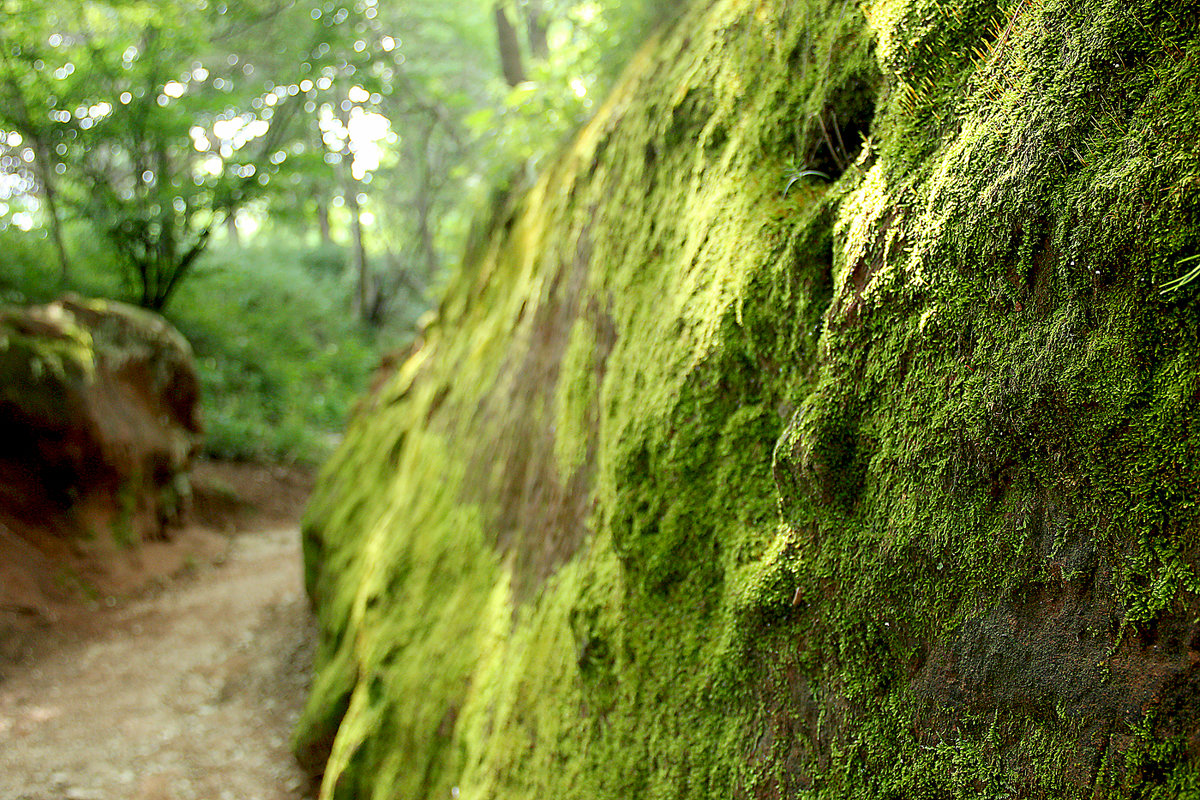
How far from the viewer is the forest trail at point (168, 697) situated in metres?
5.31

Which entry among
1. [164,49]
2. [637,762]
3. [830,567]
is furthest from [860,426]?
[164,49]

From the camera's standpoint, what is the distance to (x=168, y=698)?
21.3ft

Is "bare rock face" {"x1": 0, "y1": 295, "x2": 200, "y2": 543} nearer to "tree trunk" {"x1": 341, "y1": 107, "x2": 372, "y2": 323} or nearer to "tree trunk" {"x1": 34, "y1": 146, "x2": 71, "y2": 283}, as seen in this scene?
"tree trunk" {"x1": 34, "y1": 146, "x2": 71, "y2": 283}

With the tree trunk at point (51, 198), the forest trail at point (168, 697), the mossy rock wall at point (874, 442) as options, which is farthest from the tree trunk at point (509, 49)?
the mossy rock wall at point (874, 442)

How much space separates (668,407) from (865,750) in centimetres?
115

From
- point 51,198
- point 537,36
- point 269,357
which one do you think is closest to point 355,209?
point 269,357

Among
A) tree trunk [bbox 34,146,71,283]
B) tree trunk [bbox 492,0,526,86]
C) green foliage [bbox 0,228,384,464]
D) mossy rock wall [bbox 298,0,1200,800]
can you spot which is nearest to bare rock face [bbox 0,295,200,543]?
green foliage [bbox 0,228,384,464]

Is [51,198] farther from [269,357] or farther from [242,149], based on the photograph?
[269,357]

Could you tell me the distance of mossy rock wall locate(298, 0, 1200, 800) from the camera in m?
1.32

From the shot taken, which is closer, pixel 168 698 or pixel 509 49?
pixel 168 698

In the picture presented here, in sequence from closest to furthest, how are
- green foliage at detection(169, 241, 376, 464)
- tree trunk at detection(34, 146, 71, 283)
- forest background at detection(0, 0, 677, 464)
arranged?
forest background at detection(0, 0, 677, 464) < tree trunk at detection(34, 146, 71, 283) < green foliage at detection(169, 241, 376, 464)

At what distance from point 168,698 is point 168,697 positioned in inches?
0.7

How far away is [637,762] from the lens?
2305 millimetres

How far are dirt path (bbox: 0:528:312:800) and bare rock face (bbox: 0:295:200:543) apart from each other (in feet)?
3.66
